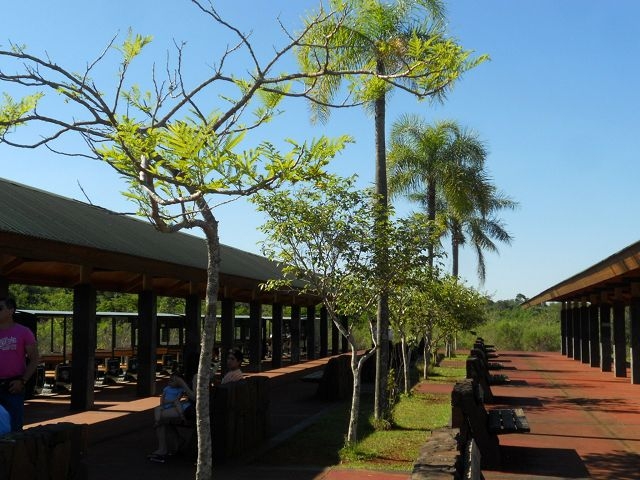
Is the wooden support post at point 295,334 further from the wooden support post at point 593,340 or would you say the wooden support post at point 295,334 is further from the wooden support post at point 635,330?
the wooden support post at point 635,330

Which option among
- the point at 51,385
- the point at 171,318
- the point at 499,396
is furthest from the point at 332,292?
the point at 171,318

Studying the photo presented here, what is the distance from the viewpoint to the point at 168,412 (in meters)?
10.1

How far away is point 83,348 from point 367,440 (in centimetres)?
528

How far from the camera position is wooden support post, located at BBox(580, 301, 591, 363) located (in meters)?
35.8

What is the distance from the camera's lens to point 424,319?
22.2 m

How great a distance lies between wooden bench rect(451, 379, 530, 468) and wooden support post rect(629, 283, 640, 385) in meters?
12.8

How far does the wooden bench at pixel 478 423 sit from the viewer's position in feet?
30.5

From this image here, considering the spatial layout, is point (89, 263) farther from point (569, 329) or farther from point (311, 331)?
point (569, 329)

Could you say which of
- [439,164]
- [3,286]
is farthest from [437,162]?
[3,286]

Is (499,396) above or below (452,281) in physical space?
below

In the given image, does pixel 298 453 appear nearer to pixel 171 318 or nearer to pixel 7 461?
pixel 7 461

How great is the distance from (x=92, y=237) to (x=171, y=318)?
632 inches

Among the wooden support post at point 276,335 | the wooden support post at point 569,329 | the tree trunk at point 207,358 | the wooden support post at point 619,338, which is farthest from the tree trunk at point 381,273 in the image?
the wooden support post at point 569,329

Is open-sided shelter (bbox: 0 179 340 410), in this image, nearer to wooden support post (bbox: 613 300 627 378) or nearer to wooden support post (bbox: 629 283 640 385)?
wooden support post (bbox: 629 283 640 385)
